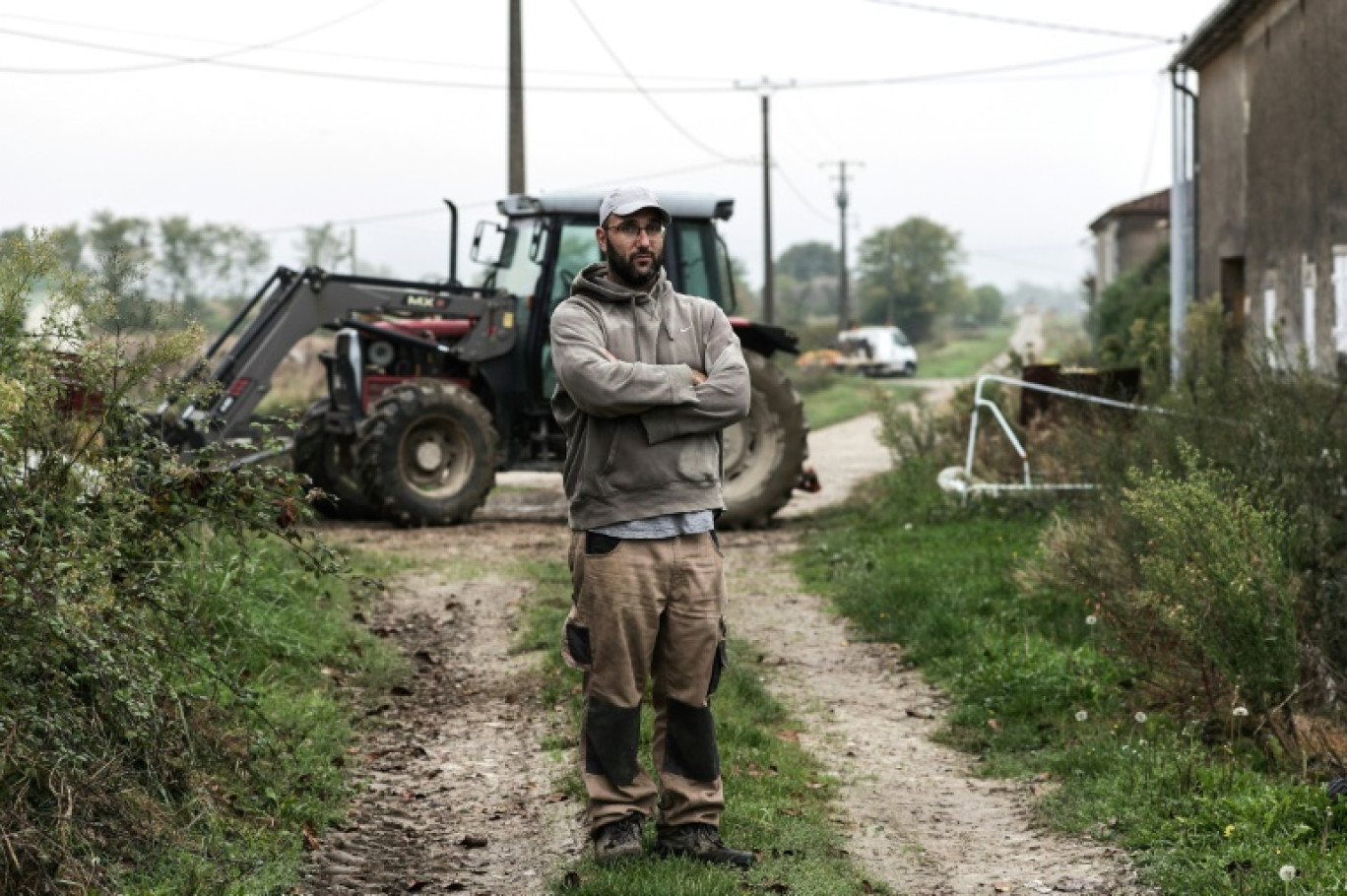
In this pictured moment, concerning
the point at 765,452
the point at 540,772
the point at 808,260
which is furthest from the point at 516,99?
the point at 808,260

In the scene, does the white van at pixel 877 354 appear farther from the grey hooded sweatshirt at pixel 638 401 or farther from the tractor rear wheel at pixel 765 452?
the grey hooded sweatshirt at pixel 638 401

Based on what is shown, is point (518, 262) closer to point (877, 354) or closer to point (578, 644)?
point (578, 644)

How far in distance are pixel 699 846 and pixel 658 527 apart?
1018 millimetres

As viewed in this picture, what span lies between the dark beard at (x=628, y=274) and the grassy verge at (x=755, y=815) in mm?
1814

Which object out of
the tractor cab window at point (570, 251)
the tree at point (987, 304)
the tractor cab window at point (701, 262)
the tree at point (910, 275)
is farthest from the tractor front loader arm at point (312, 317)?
the tree at point (987, 304)

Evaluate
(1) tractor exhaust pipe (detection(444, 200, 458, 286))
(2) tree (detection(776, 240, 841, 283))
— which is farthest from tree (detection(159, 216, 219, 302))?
(2) tree (detection(776, 240, 841, 283))

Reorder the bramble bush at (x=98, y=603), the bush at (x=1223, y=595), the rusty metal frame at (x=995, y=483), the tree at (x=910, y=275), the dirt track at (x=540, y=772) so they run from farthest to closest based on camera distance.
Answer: the tree at (x=910, y=275) < the rusty metal frame at (x=995, y=483) < the bush at (x=1223, y=595) < the dirt track at (x=540, y=772) < the bramble bush at (x=98, y=603)

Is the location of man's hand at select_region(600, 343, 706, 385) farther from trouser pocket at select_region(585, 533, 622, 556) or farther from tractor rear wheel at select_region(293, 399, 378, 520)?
tractor rear wheel at select_region(293, 399, 378, 520)

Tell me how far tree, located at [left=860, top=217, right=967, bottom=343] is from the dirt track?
290ft

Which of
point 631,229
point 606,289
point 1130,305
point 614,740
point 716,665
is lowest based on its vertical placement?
point 614,740

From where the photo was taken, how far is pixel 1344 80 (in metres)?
15.3

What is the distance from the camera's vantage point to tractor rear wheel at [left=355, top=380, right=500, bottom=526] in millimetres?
14930

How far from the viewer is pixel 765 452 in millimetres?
16234

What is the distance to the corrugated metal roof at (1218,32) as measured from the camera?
1916 cm
